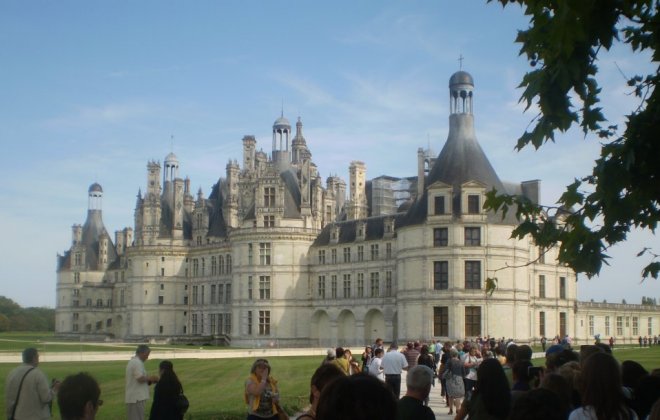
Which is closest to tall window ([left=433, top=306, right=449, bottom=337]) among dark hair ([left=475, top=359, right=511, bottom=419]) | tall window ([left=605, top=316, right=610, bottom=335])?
tall window ([left=605, top=316, right=610, bottom=335])

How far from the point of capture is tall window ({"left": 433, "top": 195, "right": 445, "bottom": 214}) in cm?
5131

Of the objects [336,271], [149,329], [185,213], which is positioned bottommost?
[149,329]

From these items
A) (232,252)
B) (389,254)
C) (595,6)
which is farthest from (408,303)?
(595,6)

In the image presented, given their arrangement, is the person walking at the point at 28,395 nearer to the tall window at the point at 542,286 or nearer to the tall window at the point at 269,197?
the tall window at the point at 542,286

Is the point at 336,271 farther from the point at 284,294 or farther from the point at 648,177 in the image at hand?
the point at 648,177

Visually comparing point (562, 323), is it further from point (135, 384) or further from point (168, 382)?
point (168, 382)

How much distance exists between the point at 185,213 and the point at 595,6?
78834 millimetres

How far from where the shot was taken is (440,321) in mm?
51719

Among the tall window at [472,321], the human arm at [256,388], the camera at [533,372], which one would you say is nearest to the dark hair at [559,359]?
the camera at [533,372]

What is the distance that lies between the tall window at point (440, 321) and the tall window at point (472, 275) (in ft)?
6.44

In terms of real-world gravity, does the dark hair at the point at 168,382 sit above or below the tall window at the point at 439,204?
below

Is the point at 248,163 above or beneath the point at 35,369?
above

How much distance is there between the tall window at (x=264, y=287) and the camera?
66000mm

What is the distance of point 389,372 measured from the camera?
17.6 meters
